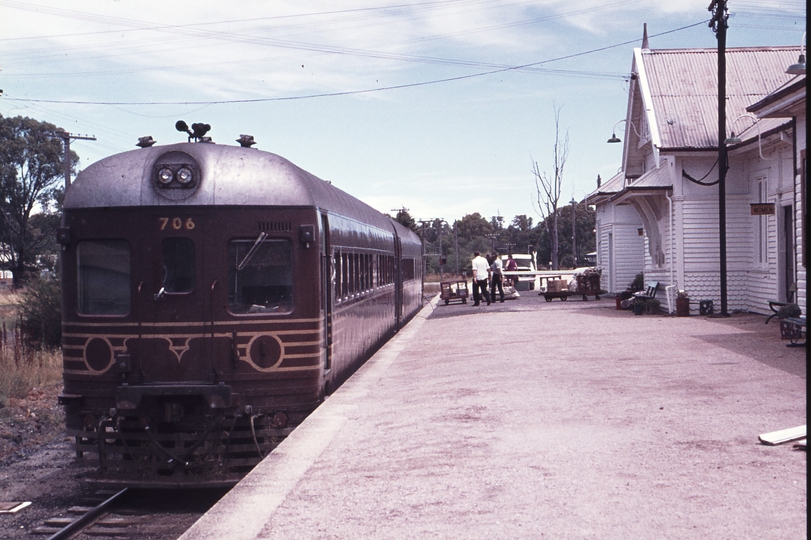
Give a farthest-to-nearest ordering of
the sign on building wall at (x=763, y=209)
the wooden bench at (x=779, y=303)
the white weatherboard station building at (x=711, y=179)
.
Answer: the white weatherboard station building at (x=711, y=179)
the sign on building wall at (x=763, y=209)
the wooden bench at (x=779, y=303)

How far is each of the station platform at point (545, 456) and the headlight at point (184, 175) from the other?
2.30 metres

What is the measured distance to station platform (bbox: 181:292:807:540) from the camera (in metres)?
4.91

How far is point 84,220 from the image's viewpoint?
763cm

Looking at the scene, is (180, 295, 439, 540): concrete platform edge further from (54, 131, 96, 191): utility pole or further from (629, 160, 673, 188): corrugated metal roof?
(54, 131, 96, 191): utility pole

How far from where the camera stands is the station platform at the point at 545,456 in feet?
16.1

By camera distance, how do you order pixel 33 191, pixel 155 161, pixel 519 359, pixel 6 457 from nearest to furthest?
pixel 155 161, pixel 6 457, pixel 519 359, pixel 33 191

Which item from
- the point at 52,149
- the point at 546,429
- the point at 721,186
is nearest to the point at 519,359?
the point at 546,429

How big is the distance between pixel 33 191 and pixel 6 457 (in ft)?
173

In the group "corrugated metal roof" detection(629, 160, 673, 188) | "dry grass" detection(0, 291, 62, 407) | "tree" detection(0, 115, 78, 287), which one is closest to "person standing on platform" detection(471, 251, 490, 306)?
"corrugated metal roof" detection(629, 160, 673, 188)

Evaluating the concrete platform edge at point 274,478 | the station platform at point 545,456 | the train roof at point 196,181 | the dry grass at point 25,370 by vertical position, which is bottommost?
the dry grass at point 25,370

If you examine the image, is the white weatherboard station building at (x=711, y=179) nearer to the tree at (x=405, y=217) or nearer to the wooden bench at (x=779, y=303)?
the wooden bench at (x=779, y=303)

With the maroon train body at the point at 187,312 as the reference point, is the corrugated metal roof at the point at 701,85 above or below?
above

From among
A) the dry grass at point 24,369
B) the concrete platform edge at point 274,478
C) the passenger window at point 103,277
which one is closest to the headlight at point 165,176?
the passenger window at point 103,277

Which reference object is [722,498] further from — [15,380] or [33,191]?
[33,191]
